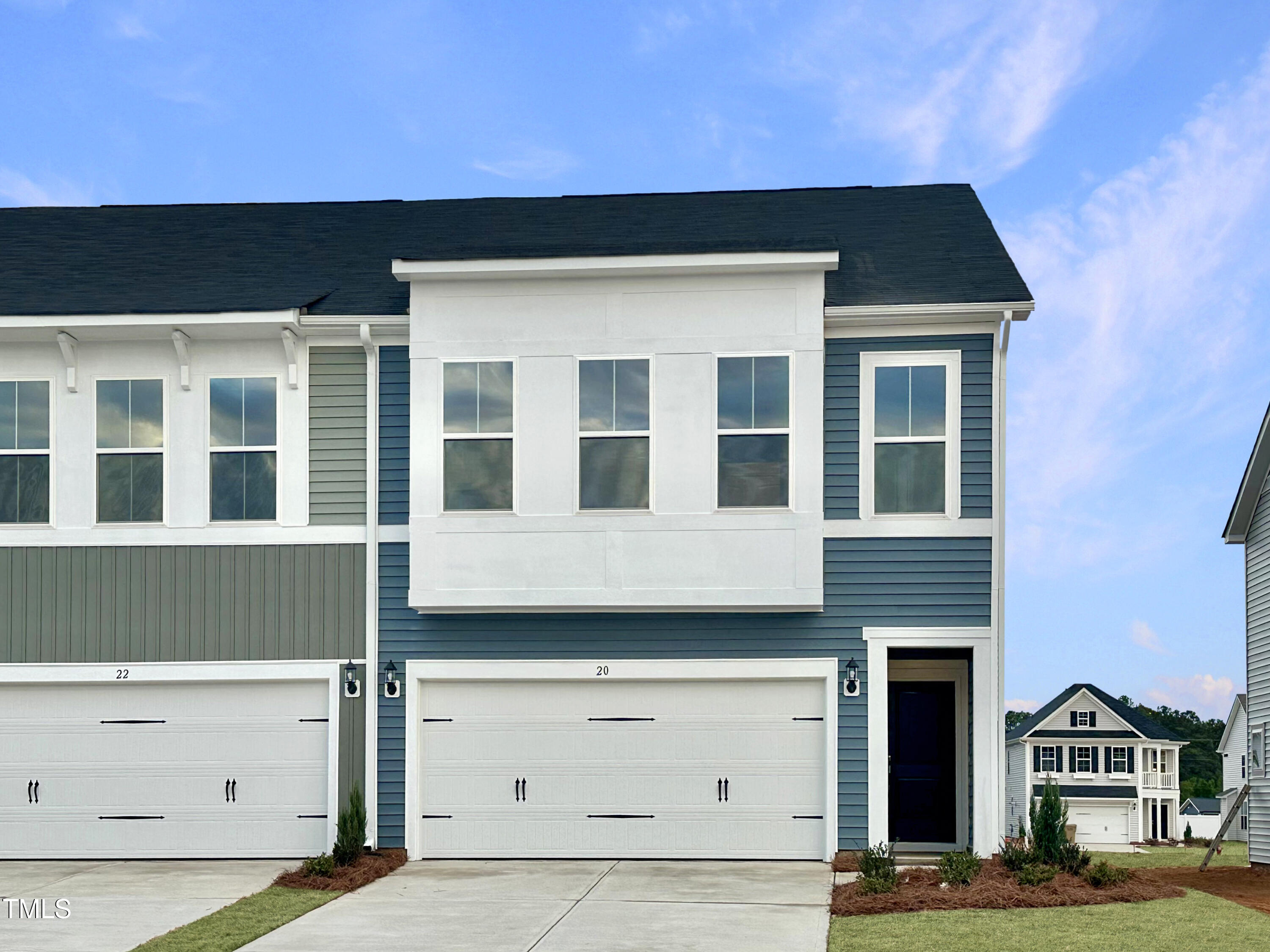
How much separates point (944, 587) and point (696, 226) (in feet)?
18.2

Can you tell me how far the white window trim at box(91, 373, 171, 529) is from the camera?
48.0 ft

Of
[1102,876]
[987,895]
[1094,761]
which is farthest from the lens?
[1094,761]

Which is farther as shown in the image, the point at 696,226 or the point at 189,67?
the point at 189,67

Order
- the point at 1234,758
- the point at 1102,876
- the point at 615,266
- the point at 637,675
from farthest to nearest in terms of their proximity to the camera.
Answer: the point at 1234,758, the point at 637,675, the point at 615,266, the point at 1102,876

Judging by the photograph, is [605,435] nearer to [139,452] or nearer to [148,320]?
[148,320]

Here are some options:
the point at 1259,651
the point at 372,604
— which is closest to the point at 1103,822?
the point at 1259,651

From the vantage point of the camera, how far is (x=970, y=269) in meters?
14.6

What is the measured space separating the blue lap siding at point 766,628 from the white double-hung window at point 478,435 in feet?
3.41

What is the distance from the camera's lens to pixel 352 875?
42.4 feet

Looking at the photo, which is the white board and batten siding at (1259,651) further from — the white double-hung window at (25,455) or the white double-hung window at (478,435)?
the white double-hung window at (25,455)

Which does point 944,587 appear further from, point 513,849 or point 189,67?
point 189,67

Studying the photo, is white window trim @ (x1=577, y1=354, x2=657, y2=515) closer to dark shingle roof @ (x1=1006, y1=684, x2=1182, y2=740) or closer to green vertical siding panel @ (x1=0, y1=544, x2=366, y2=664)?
green vertical siding panel @ (x1=0, y1=544, x2=366, y2=664)

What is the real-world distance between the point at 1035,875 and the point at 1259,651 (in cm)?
833

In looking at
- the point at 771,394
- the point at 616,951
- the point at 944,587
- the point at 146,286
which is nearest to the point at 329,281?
the point at 146,286
